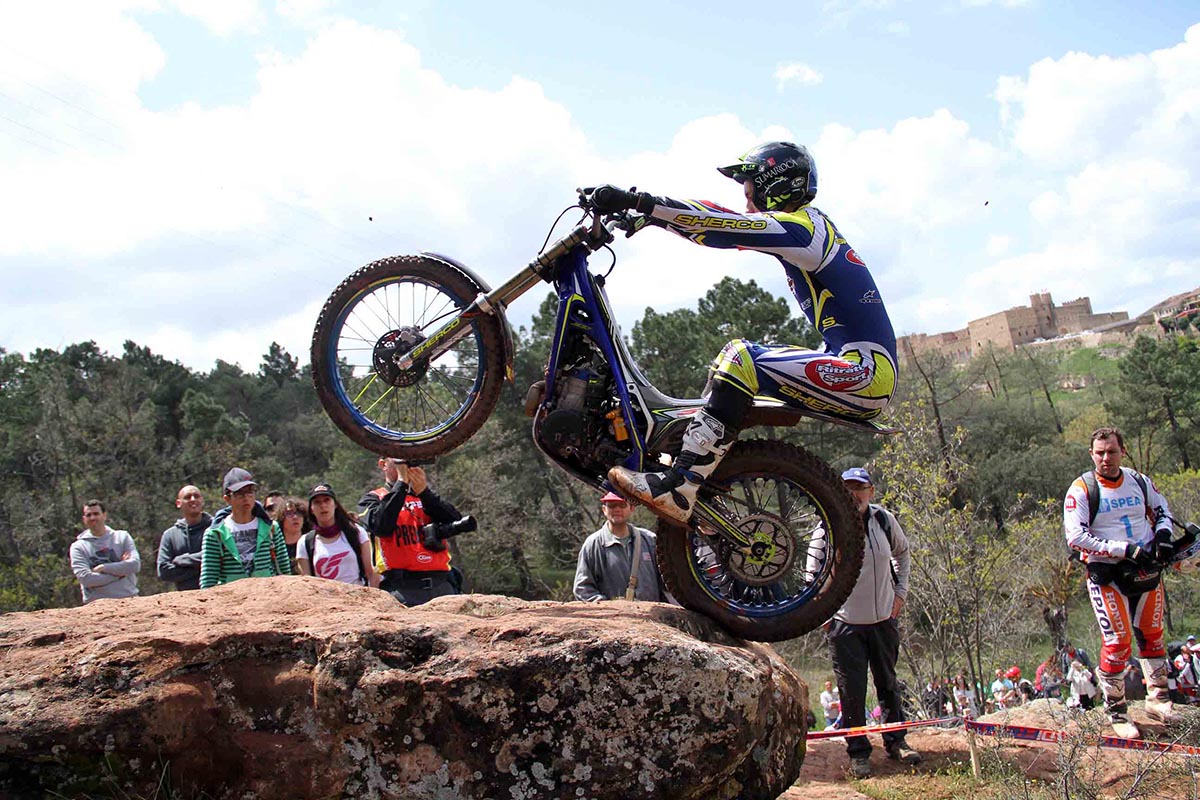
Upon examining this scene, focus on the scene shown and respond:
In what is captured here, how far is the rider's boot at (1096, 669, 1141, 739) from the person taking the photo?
731 cm

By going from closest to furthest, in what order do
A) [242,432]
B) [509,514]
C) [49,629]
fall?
1. [49,629]
2. [509,514]
3. [242,432]

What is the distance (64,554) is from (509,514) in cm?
1891

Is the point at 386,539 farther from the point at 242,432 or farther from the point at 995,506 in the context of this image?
the point at 242,432

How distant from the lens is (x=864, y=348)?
18.6 feet

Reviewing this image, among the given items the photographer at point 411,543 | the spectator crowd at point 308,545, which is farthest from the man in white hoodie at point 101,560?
the photographer at point 411,543

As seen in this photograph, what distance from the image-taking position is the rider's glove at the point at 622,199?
18.5ft

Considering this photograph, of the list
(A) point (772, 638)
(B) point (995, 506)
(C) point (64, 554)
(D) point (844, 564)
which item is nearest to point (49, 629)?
(A) point (772, 638)

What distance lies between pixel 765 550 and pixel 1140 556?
371 centimetres

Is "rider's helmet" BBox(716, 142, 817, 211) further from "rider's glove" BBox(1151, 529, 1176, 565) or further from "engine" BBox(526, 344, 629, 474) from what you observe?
"rider's glove" BBox(1151, 529, 1176, 565)

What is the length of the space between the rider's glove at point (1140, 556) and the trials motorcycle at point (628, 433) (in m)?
3.02

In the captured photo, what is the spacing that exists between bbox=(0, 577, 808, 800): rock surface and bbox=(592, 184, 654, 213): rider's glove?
2.45m

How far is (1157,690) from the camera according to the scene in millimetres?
7637

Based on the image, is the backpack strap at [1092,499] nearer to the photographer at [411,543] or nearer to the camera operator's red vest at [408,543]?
the photographer at [411,543]

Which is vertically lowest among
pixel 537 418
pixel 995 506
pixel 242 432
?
pixel 995 506
